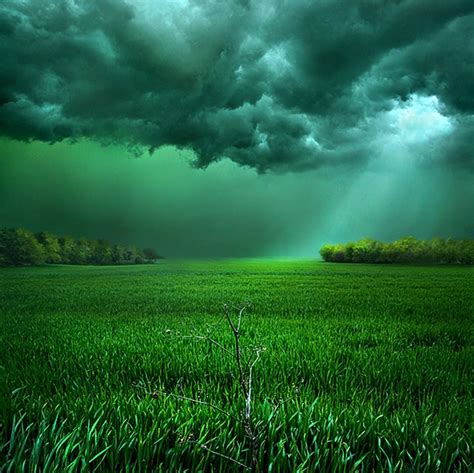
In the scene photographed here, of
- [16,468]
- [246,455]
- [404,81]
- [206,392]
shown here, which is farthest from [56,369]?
[404,81]

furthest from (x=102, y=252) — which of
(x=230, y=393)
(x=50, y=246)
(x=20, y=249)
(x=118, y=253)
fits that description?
(x=230, y=393)

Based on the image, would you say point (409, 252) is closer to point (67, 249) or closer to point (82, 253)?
point (82, 253)

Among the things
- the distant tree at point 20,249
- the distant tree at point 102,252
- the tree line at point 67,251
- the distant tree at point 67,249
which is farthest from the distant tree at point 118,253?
the distant tree at point 20,249

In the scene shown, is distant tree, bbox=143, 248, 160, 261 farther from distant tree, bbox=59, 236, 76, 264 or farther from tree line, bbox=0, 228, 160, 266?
distant tree, bbox=59, 236, 76, 264

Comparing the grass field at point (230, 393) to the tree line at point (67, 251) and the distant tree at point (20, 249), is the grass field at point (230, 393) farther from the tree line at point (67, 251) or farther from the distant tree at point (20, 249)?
the tree line at point (67, 251)

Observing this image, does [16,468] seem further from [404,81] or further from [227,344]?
[404,81]

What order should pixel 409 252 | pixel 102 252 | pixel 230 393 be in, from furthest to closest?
pixel 102 252
pixel 409 252
pixel 230 393
